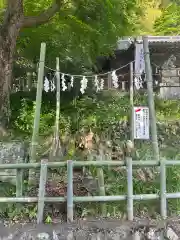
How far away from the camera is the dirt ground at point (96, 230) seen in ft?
16.8

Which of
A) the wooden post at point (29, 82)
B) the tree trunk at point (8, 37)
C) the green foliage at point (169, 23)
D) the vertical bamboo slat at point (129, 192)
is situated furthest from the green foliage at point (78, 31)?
the green foliage at point (169, 23)

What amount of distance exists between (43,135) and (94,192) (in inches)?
98.8

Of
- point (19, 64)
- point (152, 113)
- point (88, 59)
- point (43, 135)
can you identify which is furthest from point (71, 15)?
point (152, 113)

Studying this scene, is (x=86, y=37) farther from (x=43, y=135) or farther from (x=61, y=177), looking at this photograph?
(x=61, y=177)

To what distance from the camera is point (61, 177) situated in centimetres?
619

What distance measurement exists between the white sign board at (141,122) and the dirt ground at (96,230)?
1665 mm

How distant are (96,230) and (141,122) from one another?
7.08 ft

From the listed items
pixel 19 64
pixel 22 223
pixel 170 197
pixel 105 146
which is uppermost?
pixel 19 64

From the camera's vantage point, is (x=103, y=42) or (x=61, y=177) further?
(x=103, y=42)

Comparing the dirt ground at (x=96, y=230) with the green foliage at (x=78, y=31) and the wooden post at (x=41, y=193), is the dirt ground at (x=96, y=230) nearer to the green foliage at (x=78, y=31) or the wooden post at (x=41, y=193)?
the wooden post at (x=41, y=193)

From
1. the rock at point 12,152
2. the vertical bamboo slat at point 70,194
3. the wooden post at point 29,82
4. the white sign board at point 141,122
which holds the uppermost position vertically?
the wooden post at point 29,82

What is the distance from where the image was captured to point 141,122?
6.44 m

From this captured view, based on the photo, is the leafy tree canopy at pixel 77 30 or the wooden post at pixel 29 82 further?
the wooden post at pixel 29 82

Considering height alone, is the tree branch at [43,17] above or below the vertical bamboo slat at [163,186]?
above
